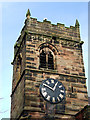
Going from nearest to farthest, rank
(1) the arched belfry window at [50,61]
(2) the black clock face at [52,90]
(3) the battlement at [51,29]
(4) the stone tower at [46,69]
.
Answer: (4) the stone tower at [46,69], (2) the black clock face at [52,90], (1) the arched belfry window at [50,61], (3) the battlement at [51,29]

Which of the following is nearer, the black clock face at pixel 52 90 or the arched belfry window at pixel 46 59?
the black clock face at pixel 52 90

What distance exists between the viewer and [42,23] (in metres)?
23.6

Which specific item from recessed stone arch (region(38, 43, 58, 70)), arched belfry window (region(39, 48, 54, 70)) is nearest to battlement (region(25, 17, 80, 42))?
recessed stone arch (region(38, 43, 58, 70))

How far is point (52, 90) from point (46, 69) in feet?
5.53

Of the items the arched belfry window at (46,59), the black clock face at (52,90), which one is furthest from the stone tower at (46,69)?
the black clock face at (52,90)

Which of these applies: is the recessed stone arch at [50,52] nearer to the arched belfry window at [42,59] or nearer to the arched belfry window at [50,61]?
the arched belfry window at [50,61]

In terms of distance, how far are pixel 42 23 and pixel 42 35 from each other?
114 cm

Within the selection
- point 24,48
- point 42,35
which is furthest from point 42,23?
point 24,48

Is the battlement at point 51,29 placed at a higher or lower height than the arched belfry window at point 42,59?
higher

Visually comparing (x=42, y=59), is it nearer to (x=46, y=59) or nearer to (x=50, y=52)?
(x=46, y=59)

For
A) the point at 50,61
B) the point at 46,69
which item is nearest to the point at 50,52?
the point at 50,61

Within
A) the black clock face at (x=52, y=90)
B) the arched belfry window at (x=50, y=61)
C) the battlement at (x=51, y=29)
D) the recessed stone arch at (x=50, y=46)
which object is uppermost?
the battlement at (x=51, y=29)

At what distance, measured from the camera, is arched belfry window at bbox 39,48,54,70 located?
72.1ft

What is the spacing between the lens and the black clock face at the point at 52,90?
66.5 ft
